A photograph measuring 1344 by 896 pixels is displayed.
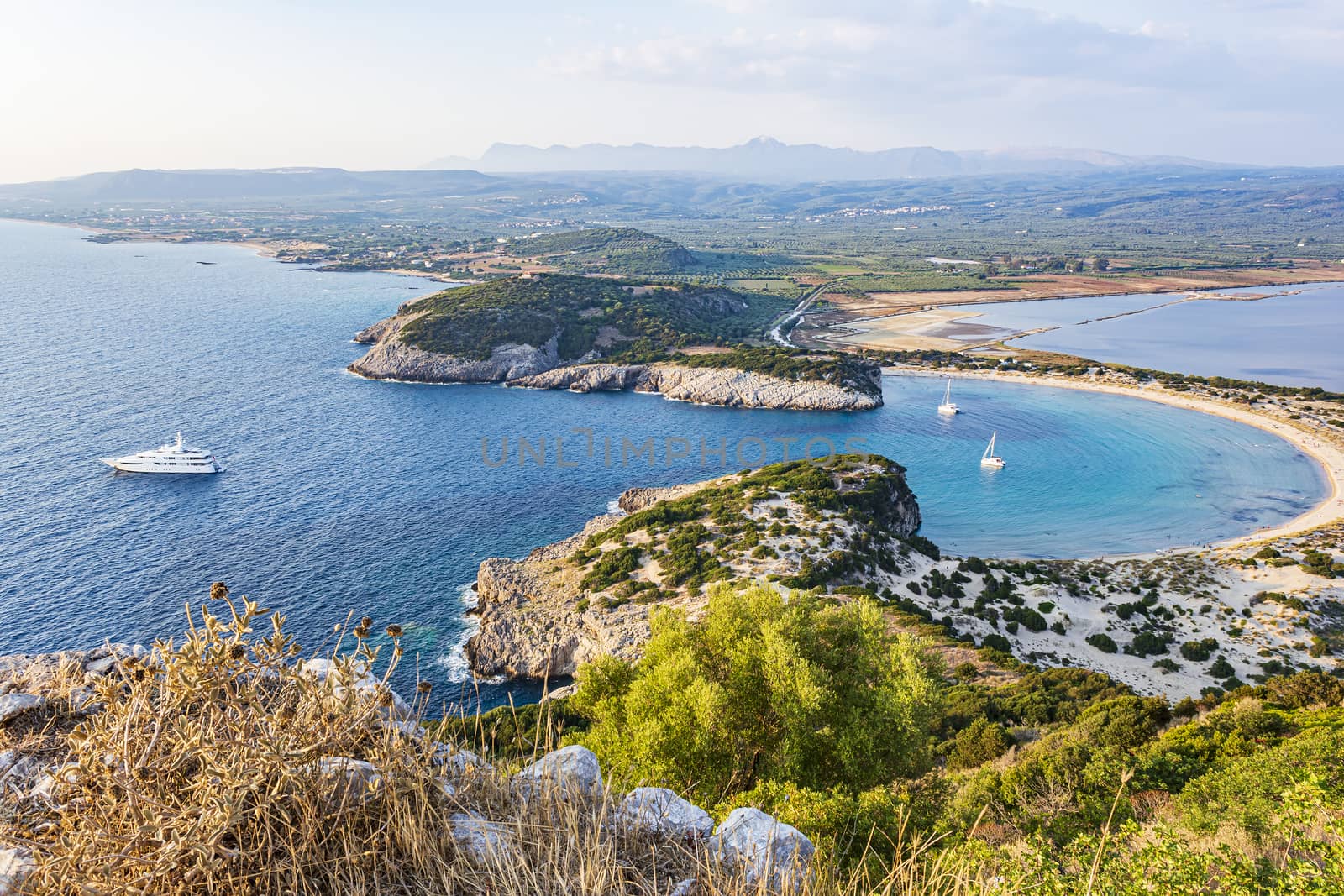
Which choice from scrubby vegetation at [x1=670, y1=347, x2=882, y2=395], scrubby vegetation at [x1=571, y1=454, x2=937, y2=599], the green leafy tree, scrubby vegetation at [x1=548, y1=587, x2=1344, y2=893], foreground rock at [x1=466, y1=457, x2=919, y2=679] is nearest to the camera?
scrubby vegetation at [x1=548, y1=587, x2=1344, y2=893]

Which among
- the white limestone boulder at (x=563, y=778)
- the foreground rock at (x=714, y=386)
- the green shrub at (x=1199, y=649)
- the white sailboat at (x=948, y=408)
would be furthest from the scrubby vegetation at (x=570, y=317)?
the white limestone boulder at (x=563, y=778)

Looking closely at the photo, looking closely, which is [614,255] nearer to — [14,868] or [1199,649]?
[1199,649]

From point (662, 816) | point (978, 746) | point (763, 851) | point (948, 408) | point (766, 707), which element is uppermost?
point (662, 816)

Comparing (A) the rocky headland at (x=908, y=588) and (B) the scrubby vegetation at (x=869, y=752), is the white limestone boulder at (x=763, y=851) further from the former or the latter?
(A) the rocky headland at (x=908, y=588)

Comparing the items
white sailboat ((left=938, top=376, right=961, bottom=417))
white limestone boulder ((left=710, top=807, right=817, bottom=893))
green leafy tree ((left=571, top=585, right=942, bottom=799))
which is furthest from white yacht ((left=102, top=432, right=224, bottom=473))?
white sailboat ((left=938, top=376, right=961, bottom=417))

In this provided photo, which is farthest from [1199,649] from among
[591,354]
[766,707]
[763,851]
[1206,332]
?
[1206,332]

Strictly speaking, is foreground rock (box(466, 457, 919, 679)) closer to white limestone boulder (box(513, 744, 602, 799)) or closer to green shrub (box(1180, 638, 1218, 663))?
green shrub (box(1180, 638, 1218, 663))

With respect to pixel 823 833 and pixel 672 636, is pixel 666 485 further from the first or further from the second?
pixel 823 833
